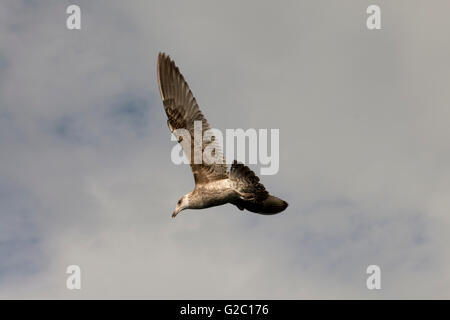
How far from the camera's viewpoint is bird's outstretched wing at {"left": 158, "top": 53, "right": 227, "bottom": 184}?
15.8 meters

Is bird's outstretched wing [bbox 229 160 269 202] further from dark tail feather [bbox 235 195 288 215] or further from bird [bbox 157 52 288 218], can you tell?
dark tail feather [bbox 235 195 288 215]

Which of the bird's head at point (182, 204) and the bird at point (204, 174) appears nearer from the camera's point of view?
the bird at point (204, 174)

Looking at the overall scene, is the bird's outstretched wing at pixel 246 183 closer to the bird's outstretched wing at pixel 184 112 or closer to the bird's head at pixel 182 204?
the bird's outstretched wing at pixel 184 112

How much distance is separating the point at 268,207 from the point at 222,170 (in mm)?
1837

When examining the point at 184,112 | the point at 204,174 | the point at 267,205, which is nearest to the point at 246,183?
the point at 267,205

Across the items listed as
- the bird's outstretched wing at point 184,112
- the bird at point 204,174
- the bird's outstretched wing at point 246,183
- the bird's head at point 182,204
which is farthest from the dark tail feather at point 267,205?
the bird's head at point 182,204

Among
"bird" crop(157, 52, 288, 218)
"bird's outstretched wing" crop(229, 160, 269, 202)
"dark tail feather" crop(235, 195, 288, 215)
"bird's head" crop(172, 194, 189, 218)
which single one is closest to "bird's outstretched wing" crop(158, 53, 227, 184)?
"bird" crop(157, 52, 288, 218)

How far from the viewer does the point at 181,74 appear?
1656 cm

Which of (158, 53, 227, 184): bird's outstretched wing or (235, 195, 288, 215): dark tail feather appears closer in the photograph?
(235, 195, 288, 215): dark tail feather

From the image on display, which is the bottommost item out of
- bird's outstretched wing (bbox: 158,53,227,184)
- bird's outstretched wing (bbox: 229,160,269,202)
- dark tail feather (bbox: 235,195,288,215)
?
dark tail feather (bbox: 235,195,288,215)

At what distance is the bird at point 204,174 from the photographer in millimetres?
15039

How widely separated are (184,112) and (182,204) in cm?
295

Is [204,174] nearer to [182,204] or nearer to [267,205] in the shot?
[182,204]

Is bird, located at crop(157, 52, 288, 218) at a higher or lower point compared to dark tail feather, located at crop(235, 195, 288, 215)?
higher
